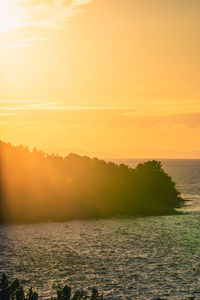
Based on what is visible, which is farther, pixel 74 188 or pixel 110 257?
pixel 74 188

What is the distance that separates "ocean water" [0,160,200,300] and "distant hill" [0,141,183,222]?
11.0m

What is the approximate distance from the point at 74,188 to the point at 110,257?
55.6m

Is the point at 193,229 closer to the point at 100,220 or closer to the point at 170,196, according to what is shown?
the point at 100,220

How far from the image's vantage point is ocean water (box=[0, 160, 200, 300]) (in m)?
47.6

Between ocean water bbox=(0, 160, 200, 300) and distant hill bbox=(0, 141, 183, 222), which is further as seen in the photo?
distant hill bbox=(0, 141, 183, 222)

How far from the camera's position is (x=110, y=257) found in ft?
202

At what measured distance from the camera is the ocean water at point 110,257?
47594mm

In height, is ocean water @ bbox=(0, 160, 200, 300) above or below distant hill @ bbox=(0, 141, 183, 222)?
below

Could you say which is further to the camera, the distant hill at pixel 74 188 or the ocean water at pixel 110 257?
the distant hill at pixel 74 188

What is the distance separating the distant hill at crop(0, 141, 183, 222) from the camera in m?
103

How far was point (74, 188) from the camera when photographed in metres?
116

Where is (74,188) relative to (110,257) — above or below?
above

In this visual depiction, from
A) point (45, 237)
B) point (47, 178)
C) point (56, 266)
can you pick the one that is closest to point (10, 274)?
point (56, 266)

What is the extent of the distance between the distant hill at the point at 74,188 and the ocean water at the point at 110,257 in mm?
10982
